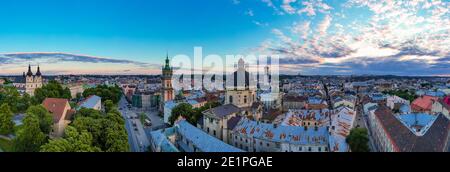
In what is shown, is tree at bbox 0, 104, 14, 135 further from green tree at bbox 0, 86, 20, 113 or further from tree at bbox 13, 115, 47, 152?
green tree at bbox 0, 86, 20, 113

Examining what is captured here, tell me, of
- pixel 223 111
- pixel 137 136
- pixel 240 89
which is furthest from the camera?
pixel 240 89

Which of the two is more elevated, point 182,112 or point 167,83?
point 167,83

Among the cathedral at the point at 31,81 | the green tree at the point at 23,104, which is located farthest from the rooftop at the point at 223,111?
the cathedral at the point at 31,81

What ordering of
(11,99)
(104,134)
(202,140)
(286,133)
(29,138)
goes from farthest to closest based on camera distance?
(11,99) → (286,133) → (202,140) → (104,134) → (29,138)

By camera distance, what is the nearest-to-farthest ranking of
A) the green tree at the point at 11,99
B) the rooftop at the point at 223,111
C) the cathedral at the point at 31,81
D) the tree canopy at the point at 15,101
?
the rooftop at the point at 223,111, the green tree at the point at 11,99, the tree canopy at the point at 15,101, the cathedral at the point at 31,81

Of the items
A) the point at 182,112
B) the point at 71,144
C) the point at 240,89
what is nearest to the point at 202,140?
the point at 71,144

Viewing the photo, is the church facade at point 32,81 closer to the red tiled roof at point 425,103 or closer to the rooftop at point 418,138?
the rooftop at point 418,138

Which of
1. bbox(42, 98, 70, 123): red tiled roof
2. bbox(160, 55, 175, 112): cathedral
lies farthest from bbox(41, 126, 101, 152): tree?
bbox(160, 55, 175, 112): cathedral

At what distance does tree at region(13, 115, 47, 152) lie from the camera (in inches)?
978

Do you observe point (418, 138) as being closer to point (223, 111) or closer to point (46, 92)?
point (223, 111)

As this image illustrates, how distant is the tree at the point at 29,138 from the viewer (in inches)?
978

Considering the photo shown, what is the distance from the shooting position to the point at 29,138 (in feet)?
82.3
